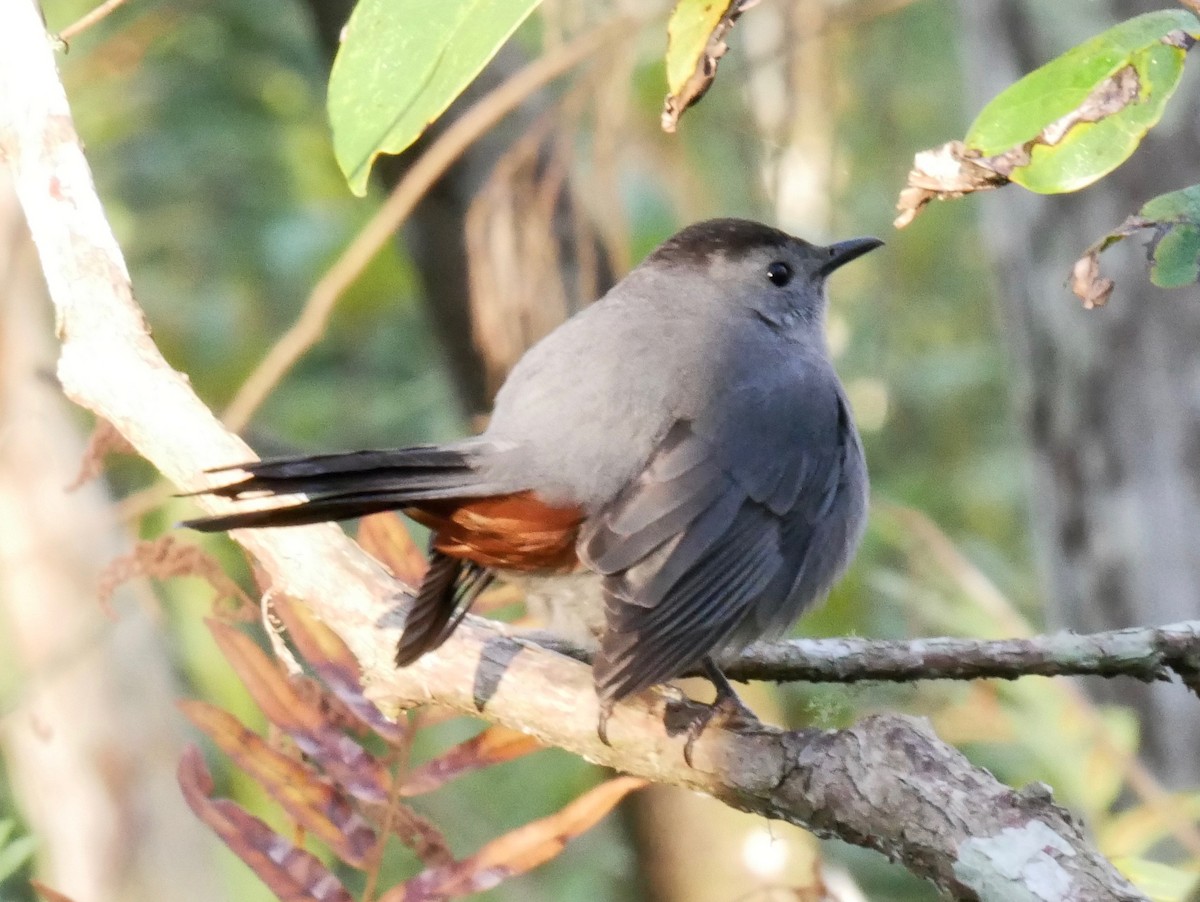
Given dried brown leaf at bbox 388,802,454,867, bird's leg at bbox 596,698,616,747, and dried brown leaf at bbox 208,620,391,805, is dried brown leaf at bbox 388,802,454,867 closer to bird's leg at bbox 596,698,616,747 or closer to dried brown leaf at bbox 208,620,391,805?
dried brown leaf at bbox 208,620,391,805

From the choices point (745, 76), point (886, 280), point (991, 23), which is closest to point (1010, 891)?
point (991, 23)

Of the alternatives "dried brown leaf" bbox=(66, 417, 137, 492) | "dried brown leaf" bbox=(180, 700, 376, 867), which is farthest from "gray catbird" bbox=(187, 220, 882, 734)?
"dried brown leaf" bbox=(66, 417, 137, 492)

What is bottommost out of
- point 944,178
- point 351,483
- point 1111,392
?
point 1111,392

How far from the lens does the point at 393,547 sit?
99.2 inches

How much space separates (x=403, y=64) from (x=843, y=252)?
184 centimetres

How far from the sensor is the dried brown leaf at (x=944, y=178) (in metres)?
1.44

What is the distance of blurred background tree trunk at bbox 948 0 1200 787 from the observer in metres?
3.77

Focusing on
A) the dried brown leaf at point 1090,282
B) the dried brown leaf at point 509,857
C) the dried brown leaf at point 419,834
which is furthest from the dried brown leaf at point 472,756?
the dried brown leaf at point 1090,282

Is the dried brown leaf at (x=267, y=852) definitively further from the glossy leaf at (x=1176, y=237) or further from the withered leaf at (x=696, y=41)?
the glossy leaf at (x=1176, y=237)

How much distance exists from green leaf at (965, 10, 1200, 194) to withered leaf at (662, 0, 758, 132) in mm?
289

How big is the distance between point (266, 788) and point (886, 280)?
4752 mm

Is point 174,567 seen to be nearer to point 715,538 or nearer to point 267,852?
point 267,852

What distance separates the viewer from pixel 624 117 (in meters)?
3.88

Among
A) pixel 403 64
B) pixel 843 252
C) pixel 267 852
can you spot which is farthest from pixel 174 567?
pixel 843 252
